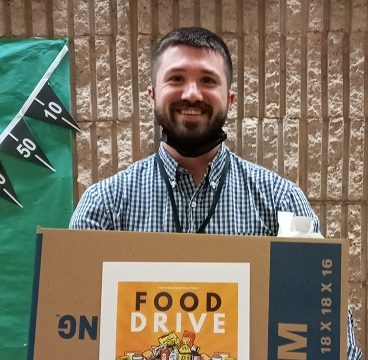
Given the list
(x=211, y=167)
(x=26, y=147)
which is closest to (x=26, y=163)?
(x=26, y=147)

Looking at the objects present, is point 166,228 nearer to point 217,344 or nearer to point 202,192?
point 202,192

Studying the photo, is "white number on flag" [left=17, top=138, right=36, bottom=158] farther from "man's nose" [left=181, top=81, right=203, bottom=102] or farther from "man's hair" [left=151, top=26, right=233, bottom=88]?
"man's nose" [left=181, top=81, right=203, bottom=102]

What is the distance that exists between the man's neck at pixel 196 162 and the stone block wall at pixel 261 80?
775mm

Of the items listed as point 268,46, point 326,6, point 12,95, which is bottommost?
point 12,95

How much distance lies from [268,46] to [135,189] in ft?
3.39

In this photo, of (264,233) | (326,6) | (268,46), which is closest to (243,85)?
(268,46)

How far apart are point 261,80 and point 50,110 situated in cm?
78

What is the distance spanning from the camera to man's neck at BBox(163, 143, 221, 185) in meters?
1.15

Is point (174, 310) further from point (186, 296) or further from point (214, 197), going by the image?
point (214, 197)

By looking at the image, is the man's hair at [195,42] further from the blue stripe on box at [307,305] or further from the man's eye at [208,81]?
the blue stripe on box at [307,305]

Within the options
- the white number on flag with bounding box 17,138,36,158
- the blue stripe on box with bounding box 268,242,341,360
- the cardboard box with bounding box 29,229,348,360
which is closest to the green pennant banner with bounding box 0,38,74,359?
the white number on flag with bounding box 17,138,36,158

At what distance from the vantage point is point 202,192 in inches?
43.6

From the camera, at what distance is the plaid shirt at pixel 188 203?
106 cm

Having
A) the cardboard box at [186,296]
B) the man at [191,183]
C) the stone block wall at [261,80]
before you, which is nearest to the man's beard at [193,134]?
the man at [191,183]
